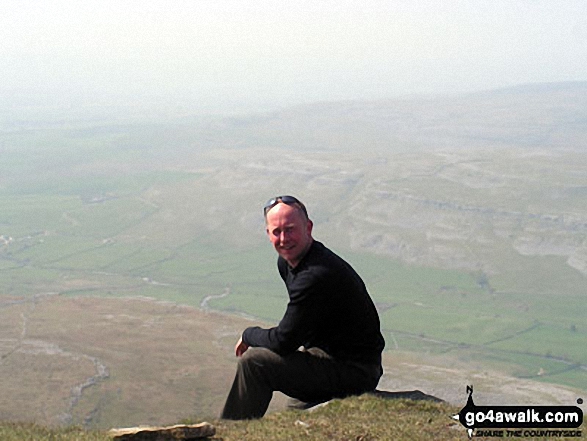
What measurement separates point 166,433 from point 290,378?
88.9 inches

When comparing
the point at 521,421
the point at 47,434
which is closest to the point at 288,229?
the point at 521,421

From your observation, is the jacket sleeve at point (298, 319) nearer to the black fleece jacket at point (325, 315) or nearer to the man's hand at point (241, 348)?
the black fleece jacket at point (325, 315)

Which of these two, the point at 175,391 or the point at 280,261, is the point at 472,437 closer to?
the point at 280,261

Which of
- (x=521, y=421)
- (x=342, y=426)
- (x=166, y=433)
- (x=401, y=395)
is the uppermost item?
(x=166, y=433)

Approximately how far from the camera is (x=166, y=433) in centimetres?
1087

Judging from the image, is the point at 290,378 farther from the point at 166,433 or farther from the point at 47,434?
the point at 47,434

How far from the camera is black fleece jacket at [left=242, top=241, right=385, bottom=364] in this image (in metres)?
11.2

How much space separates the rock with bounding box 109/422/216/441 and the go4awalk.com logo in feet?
13.8

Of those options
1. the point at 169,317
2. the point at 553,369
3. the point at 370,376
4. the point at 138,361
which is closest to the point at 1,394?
the point at 138,361

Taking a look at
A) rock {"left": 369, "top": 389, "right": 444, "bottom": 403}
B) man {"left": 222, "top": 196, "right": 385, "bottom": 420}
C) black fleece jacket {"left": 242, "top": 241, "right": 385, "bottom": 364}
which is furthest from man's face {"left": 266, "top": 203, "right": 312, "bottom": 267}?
rock {"left": 369, "top": 389, "right": 444, "bottom": 403}

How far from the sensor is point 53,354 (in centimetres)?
11512

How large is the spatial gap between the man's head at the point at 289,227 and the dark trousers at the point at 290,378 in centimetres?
186

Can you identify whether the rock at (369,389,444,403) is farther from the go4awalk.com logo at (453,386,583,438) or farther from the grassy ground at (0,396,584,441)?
the go4awalk.com logo at (453,386,583,438)

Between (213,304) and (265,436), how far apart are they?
170493 mm
